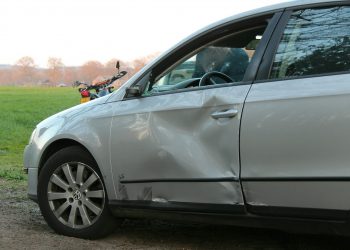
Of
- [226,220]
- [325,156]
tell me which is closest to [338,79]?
[325,156]

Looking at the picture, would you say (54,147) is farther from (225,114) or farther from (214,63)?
(225,114)

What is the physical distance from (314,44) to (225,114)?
0.73 metres

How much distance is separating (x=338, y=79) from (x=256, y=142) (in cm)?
62

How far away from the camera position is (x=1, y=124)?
19.0 m

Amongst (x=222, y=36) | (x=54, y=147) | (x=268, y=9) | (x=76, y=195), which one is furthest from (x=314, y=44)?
(x=54, y=147)

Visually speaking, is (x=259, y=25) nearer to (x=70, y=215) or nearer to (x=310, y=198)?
(x=310, y=198)

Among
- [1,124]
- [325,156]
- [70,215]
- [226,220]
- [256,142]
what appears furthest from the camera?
[1,124]

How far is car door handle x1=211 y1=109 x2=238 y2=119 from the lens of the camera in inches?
139

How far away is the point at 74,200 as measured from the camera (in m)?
4.40

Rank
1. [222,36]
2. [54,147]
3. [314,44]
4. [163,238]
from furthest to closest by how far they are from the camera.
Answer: [54,147] < [163,238] < [222,36] < [314,44]

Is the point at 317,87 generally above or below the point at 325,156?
above

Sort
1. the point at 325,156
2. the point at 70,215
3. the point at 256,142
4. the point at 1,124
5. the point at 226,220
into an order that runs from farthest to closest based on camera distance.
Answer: the point at 1,124 → the point at 70,215 → the point at 226,220 → the point at 256,142 → the point at 325,156

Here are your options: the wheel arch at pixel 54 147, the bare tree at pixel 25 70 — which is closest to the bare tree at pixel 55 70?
the bare tree at pixel 25 70

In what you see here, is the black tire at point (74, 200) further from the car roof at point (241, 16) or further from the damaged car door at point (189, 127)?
the car roof at point (241, 16)
